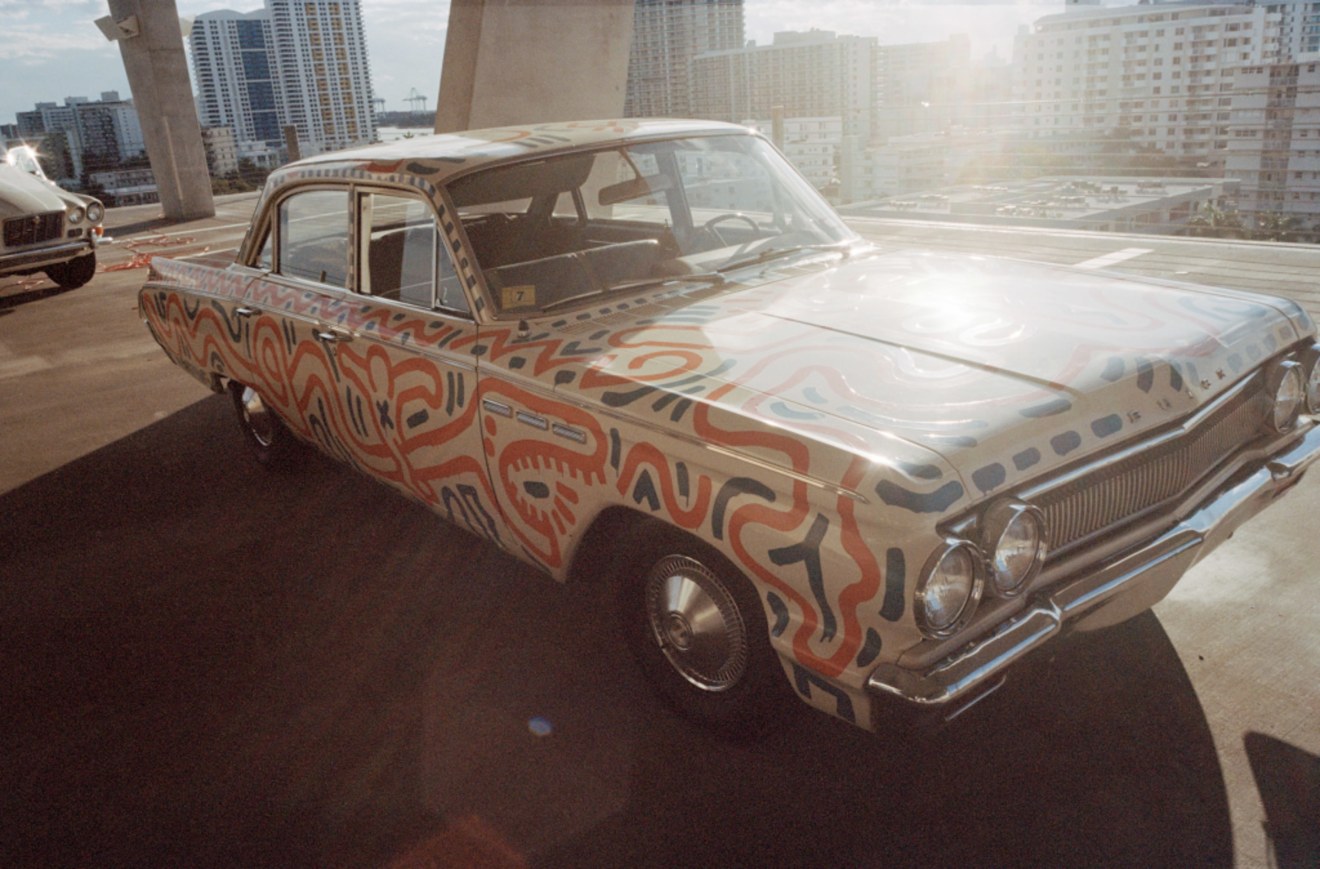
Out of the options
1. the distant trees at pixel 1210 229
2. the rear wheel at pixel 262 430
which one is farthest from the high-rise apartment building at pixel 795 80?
the rear wheel at pixel 262 430

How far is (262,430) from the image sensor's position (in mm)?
5031

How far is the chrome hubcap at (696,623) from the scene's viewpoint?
2508 millimetres

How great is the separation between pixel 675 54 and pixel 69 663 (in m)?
13.2

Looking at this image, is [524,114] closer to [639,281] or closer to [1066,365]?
[639,281]

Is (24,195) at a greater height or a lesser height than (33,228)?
greater

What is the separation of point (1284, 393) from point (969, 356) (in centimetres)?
106

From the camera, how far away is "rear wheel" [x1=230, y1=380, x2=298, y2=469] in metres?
4.91

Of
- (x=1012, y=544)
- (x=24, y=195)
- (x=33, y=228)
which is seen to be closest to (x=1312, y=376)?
(x=1012, y=544)

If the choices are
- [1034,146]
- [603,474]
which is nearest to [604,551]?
[603,474]

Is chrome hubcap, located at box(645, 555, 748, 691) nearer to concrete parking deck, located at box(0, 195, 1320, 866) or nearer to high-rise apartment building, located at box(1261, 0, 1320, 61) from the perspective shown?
concrete parking deck, located at box(0, 195, 1320, 866)

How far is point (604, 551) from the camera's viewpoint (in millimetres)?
2885

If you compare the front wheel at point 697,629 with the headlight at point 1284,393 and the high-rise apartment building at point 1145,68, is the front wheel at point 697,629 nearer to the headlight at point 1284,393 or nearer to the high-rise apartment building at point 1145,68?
the headlight at point 1284,393

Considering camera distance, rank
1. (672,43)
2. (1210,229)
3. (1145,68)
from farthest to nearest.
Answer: (1145,68) < (672,43) < (1210,229)

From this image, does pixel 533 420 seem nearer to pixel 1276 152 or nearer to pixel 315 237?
pixel 315 237
